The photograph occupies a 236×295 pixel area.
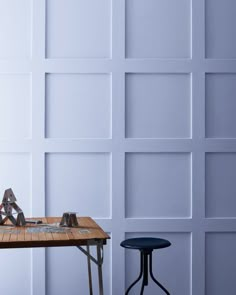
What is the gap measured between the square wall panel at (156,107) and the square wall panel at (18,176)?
0.77m

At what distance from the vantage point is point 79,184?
396 cm

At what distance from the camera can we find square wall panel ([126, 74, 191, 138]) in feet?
13.1

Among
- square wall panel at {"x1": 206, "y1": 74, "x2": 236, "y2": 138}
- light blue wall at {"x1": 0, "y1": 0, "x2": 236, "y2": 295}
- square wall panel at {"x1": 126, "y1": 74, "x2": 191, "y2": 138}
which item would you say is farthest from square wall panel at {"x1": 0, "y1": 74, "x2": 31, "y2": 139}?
square wall panel at {"x1": 206, "y1": 74, "x2": 236, "y2": 138}

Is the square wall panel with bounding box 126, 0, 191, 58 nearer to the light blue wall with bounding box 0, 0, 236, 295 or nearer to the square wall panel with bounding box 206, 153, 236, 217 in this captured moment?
the light blue wall with bounding box 0, 0, 236, 295

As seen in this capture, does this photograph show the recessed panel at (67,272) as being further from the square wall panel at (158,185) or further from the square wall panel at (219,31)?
the square wall panel at (219,31)

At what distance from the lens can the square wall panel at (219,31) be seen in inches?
158

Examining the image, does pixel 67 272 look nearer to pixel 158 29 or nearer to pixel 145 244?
pixel 145 244

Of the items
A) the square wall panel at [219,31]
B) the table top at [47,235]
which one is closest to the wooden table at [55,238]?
the table top at [47,235]

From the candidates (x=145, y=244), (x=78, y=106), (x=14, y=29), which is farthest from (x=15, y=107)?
(x=145, y=244)

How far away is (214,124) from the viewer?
4.01 m

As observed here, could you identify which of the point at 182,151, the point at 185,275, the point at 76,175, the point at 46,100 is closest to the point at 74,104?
the point at 46,100

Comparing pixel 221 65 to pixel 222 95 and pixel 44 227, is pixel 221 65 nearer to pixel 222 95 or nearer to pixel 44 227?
pixel 222 95

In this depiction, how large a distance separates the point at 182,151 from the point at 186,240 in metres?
0.64

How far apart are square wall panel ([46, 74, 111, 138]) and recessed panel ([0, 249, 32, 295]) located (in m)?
0.88
